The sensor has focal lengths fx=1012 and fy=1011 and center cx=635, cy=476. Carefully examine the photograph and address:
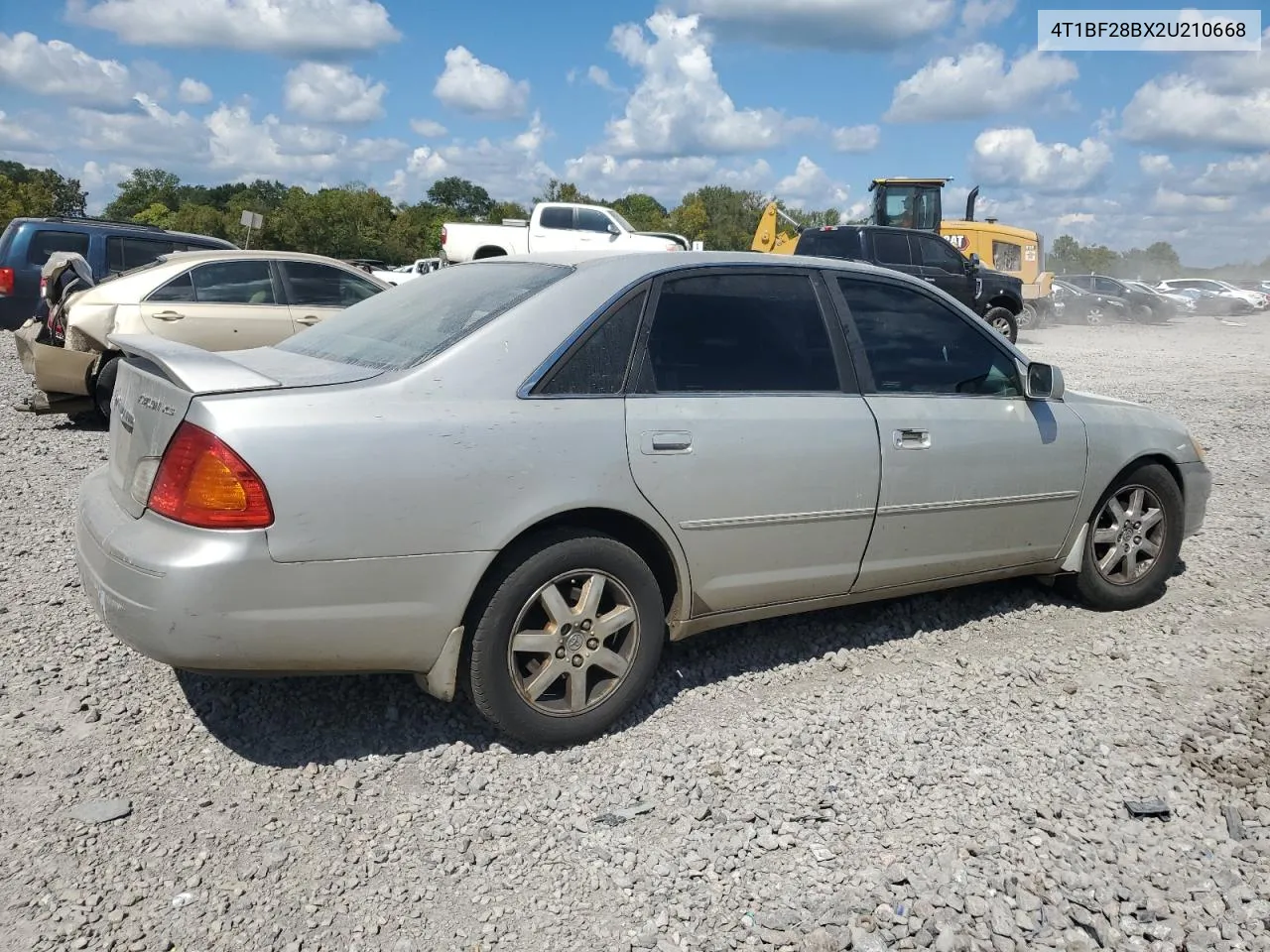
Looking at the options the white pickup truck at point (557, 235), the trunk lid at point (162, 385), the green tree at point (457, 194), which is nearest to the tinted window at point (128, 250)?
the white pickup truck at point (557, 235)

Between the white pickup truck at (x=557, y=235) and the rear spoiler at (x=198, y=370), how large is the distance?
1648 centimetres

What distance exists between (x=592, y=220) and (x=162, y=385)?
18.7 meters

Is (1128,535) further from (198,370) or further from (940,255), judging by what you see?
(940,255)

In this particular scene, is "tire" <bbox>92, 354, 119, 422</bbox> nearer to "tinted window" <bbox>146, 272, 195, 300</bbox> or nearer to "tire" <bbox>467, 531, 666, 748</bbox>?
"tinted window" <bbox>146, 272, 195, 300</bbox>

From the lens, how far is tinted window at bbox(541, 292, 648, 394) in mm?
3334

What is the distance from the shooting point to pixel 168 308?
8.50 m

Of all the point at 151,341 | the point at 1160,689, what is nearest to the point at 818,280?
the point at 1160,689

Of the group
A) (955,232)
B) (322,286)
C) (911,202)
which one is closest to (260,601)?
(322,286)

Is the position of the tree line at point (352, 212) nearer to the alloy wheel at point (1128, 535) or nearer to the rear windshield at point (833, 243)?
the rear windshield at point (833, 243)

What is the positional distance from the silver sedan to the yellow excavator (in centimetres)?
1761

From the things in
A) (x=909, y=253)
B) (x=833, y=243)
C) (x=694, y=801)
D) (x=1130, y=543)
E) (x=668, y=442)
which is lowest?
(x=694, y=801)

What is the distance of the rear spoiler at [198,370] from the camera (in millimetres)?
2943

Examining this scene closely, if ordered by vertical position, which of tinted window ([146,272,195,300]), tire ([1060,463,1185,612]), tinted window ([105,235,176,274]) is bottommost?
tire ([1060,463,1185,612])

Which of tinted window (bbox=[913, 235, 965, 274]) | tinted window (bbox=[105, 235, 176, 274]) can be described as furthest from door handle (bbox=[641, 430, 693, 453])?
tinted window (bbox=[913, 235, 965, 274])
